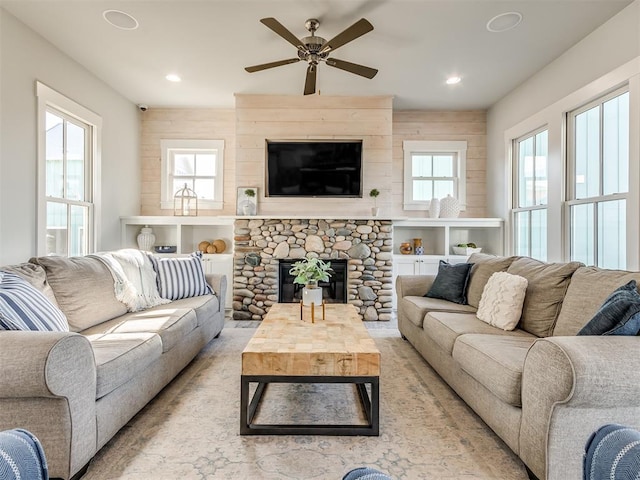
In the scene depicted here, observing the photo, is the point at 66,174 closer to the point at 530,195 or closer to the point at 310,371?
the point at 310,371

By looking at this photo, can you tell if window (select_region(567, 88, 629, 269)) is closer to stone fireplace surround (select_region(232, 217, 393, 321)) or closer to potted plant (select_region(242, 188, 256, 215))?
stone fireplace surround (select_region(232, 217, 393, 321))

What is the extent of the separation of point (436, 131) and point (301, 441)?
4584 millimetres

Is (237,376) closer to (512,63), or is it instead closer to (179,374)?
(179,374)

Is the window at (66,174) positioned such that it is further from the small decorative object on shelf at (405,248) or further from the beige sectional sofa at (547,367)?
the small decorative object on shelf at (405,248)

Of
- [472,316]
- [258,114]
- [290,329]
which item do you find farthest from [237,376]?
[258,114]

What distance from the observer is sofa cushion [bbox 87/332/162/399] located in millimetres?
1759

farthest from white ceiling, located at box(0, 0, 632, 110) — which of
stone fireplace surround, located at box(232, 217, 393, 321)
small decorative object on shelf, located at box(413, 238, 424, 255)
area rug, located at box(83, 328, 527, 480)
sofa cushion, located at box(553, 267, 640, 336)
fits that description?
area rug, located at box(83, 328, 527, 480)

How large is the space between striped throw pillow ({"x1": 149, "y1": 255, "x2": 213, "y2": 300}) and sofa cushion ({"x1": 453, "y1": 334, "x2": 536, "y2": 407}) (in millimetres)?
2454

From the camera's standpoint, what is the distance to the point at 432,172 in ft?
17.3

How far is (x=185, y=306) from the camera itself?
3.13m

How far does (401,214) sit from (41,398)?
4522 millimetres

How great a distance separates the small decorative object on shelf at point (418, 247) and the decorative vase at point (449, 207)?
465 millimetres

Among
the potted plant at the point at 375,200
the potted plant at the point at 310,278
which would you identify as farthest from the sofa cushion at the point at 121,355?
the potted plant at the point at 375,200

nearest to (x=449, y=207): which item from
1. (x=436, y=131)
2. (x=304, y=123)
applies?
(x=436, y=131)
